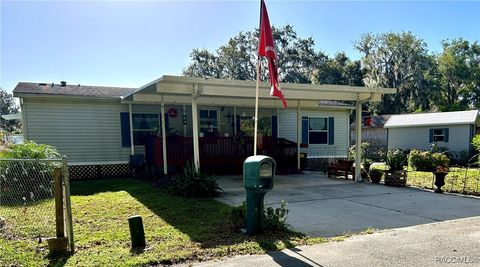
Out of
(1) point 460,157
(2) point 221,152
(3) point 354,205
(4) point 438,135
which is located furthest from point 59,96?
(4) point 438,135

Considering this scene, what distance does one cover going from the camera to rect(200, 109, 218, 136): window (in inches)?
533

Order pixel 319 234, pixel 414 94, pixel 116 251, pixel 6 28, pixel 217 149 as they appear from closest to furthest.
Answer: pixel 116 251, pixel 319 234, pixel 6 28, pixel 217 149, pixel 414 94

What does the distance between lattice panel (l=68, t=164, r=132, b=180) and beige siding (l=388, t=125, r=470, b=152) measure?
62.4ft

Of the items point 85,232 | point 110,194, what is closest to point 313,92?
point 110,194

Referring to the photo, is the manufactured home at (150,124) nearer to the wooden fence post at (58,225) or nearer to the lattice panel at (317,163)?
the lattice panel at (317,163)

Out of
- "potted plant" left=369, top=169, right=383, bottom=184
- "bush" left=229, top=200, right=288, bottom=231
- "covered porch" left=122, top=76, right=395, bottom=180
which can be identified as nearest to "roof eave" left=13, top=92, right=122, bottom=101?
"covered porch" left=122, top=76, right=395, bottom=180

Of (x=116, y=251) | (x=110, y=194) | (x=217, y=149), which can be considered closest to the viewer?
(x=116, y=251)

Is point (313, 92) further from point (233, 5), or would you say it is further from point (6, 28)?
point (6, 28)

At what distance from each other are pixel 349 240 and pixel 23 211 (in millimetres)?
6310

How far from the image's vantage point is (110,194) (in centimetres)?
857

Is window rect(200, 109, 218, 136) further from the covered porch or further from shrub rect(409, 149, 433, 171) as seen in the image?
shrub rect(409, 149, 433, 171)

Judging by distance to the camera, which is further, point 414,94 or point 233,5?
point 414,94

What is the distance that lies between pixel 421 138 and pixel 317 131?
10.4 metres

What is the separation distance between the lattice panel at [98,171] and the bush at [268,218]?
819 cm
